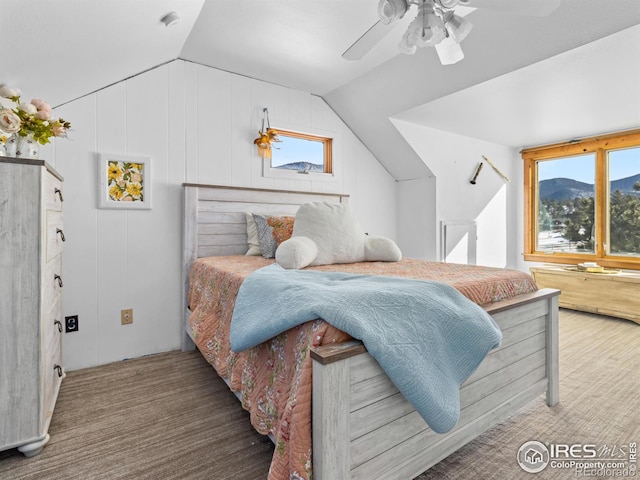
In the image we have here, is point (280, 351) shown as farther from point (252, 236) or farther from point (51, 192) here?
point (252, 236)

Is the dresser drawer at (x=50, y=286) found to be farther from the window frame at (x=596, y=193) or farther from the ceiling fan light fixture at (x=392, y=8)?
the window frame at (x=596, y=193)

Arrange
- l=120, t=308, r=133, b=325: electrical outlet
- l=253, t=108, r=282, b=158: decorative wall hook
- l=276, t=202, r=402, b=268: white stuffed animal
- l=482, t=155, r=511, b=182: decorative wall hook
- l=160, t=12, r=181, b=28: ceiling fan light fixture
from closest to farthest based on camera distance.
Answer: l=160, t=12, r=181, b=28: ceiling fan light fixture, l=276, t=202, r=402, b=268: white stuffed animal, l=120, t=308, r=133, b=325: electrical outlet, l=253, t=108, r=282, b=158: decorative wall hook, l=482, t=155, r=511, b=182: decorative wall hook

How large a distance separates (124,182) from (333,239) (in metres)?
1.59

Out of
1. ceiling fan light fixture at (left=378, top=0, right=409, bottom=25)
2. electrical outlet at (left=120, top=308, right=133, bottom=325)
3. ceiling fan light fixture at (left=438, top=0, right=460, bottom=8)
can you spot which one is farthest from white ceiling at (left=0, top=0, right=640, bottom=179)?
electrical outlet at (left=120, top=308, right=133, bottom=325)

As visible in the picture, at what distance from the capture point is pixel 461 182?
4.06 meters

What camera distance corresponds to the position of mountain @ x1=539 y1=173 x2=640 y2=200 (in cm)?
387

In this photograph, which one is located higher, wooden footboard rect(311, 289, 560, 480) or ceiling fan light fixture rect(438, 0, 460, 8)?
ceiling fan light fixture rect(438, 0, 460, 8)

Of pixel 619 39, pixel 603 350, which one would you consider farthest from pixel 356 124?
pixel 603 350

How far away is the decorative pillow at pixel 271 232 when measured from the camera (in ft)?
8.50

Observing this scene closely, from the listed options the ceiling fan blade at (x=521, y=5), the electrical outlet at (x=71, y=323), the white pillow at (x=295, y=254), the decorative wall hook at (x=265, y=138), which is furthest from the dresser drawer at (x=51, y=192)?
the ceiling fan blade at (x=521, y=5)

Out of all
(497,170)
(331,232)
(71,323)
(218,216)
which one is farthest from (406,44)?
(497,170)

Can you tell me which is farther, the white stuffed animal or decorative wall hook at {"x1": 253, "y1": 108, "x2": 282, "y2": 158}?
decorative wall hook at {"x1": 253, "y1": 108, "x2": 282, "y2": 158}

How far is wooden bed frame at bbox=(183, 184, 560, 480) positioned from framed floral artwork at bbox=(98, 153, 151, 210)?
7.09ft

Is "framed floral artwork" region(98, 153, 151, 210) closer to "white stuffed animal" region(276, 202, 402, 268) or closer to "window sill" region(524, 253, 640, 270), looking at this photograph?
"white stuffed animal" region(276, 202, 402, 268)
